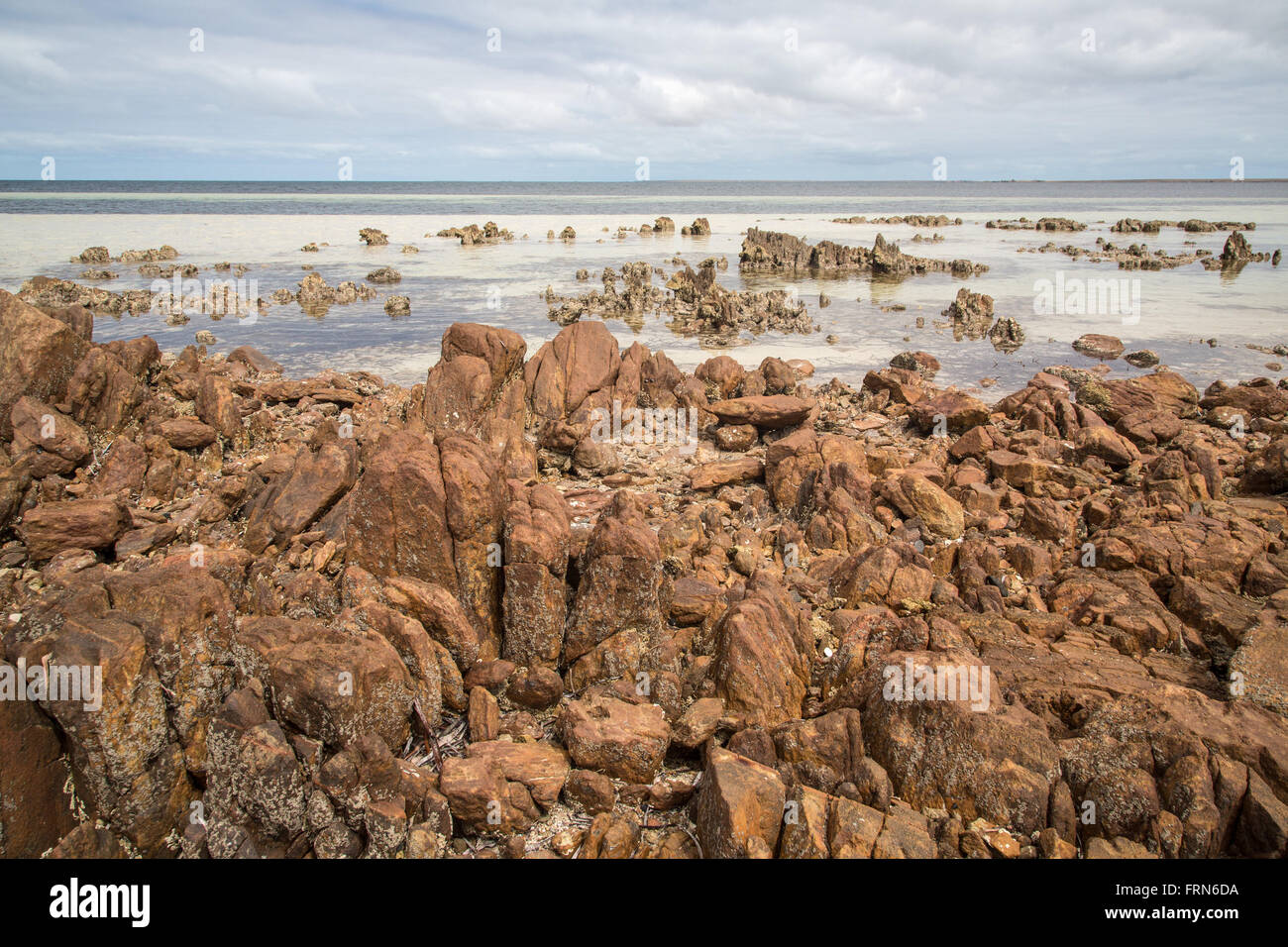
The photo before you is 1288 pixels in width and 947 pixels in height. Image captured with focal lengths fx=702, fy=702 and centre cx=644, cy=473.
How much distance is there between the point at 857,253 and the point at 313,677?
4870cm

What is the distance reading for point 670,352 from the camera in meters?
22.7

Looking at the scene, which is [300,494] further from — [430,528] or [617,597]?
[617,597]

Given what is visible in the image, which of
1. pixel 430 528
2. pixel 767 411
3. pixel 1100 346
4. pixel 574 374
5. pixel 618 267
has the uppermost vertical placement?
pixel 618 267

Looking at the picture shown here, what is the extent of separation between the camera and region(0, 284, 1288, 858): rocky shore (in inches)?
194

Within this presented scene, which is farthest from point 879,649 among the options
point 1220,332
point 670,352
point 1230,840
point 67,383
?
point 1220,332

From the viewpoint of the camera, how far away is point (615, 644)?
6980mm

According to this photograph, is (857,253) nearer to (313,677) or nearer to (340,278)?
(340,278)

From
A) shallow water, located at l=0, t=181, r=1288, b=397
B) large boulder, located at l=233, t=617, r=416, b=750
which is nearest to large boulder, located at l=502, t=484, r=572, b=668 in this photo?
large boulder, located at l=233, t=617, r=416, b=750

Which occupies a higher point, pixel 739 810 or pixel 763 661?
pixel 763 661

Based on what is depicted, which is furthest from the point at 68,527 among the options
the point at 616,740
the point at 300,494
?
the point at 616,740

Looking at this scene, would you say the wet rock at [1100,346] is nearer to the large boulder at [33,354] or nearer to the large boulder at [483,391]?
the large boulder at [483,391]

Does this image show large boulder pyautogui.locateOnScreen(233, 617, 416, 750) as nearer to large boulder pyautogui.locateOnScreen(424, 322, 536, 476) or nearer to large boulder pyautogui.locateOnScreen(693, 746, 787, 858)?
large boulder pyautogui.locateOnScreen(693, 746, 787, 858)

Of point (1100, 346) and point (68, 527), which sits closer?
point (68, 527)

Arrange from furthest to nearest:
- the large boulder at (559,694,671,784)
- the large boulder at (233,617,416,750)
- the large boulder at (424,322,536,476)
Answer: the large boulder at (424,322,536,476) → the large boulder at (559,694,671,784) → the large boulder at (233,617,416,750)
